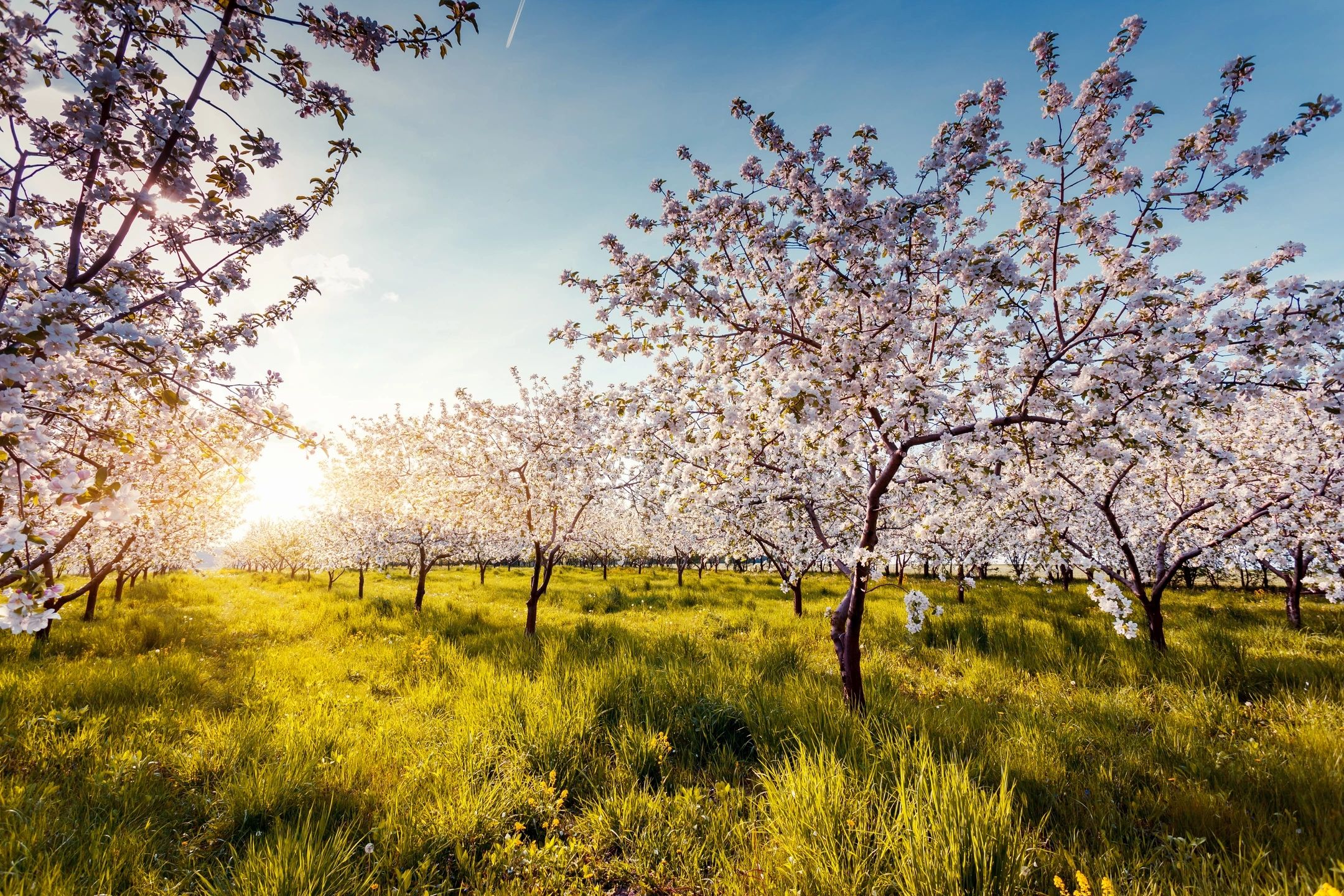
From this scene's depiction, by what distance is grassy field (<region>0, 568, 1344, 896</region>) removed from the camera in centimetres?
337

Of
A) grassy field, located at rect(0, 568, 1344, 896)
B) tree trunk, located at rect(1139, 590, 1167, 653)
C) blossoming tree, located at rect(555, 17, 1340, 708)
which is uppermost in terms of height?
blossoming tree, located at rect(555, 17, 1340, 708)

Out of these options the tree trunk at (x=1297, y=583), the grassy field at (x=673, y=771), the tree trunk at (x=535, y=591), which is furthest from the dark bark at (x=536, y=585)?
the tree trunk at (x=1297, y=583)

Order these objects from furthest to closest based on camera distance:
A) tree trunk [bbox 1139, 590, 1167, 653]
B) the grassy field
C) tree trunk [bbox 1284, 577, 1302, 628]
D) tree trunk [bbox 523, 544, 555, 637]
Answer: tree trunk [bbox 1284, 577, 1302, 628] → tree trunk [bbox 523, 544, 555, 637] → tree trunk [bbox 1139, 590, 1167, 653] → the grassy field

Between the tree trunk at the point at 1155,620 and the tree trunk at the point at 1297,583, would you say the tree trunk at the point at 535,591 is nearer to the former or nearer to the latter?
the tree trunk at the point at 1155,620

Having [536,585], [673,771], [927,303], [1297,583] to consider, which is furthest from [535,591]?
[1297,583]

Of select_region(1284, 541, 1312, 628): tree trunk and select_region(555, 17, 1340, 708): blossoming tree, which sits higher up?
select_region(555, 17, 1340, 708): blossoming tree

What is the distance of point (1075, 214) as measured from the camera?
14.5ft

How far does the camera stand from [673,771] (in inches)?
201

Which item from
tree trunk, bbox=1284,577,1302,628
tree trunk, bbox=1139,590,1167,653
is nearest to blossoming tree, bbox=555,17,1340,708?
tree trunk, bbox=1139,590,1167,653

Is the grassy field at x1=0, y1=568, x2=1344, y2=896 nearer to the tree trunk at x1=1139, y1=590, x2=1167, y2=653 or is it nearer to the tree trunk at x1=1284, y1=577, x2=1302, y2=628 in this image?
the tree trunk at x1=1139, y1=590, x2=1167, y2=653

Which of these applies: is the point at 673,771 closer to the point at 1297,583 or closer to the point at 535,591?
the point at 535,591

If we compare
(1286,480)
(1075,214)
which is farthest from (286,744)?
(1286,480)

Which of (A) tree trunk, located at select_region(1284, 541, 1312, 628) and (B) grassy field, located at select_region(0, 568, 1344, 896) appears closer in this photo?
(B) grassy field, located at select_region(0, 568, 1344, 896)

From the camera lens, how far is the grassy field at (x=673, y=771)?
11.1 feet
